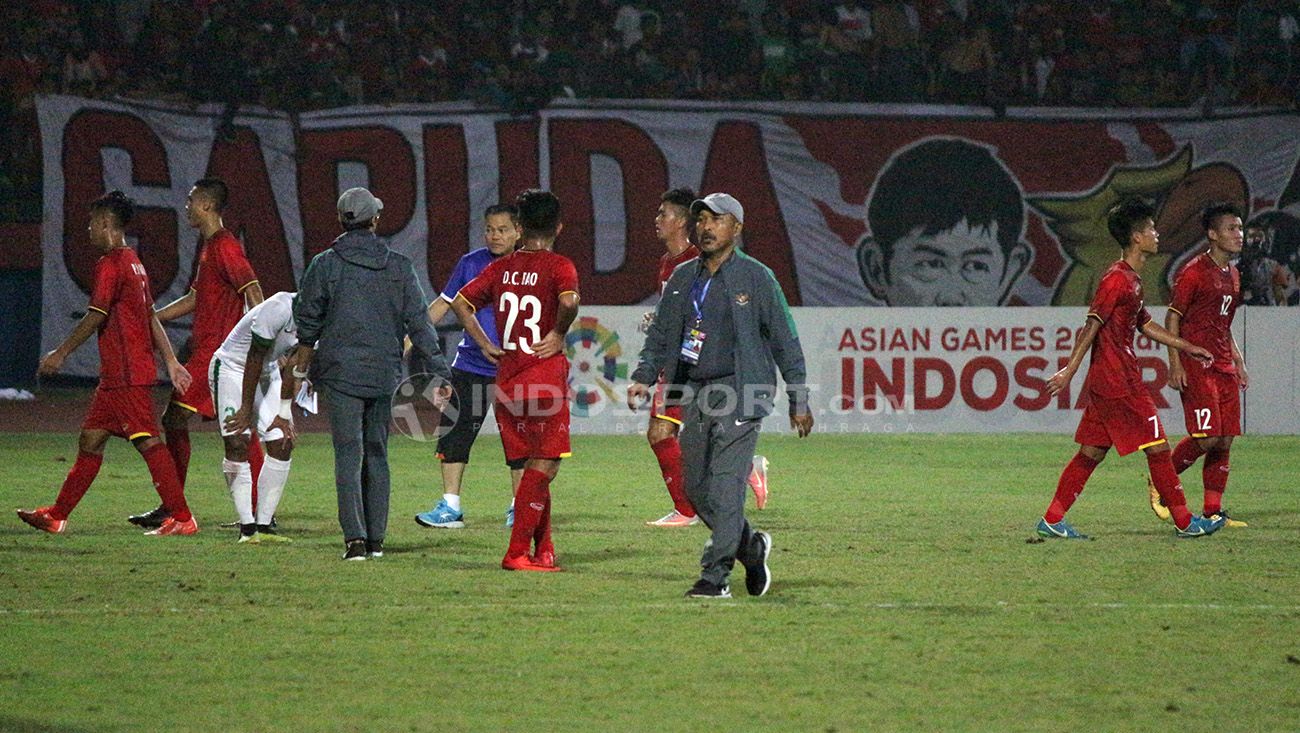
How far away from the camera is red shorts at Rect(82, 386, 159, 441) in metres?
10.4

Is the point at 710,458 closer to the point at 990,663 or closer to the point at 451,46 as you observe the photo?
the point at 990,663

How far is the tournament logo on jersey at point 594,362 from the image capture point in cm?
1983

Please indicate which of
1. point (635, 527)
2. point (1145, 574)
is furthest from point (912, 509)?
point (1145, 574)

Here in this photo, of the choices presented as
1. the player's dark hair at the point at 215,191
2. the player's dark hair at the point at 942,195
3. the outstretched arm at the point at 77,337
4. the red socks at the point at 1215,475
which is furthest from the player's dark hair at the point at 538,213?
the player's dark hair at the point at 942,195

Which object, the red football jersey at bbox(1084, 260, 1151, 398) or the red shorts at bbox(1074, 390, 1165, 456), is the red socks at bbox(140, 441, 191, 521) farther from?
the red football jersey at bbox(1084, 260, 1151, 398)

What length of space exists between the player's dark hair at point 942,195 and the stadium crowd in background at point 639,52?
111 centimetres

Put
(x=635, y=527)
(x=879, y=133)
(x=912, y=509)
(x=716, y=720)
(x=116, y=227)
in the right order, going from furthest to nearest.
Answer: (x=879, y=133) → (x=912, y=509) → (x=635, y=527) → (x=116, y=227) → (x=716, y=720)

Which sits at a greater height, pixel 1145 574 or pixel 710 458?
pixel 710 458

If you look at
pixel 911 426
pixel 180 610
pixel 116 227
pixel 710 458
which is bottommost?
pixel 911 426

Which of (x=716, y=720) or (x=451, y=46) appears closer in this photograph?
(x=716, y=720)

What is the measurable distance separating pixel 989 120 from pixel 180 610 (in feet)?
69.5

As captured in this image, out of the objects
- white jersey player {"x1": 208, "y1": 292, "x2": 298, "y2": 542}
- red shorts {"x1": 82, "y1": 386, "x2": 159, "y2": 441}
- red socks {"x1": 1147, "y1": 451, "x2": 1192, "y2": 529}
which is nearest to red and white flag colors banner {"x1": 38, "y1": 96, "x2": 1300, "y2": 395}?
red shorts {"x1": 82, "y1": 386, "x2": 159, "y2": 441}

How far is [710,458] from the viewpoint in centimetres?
805

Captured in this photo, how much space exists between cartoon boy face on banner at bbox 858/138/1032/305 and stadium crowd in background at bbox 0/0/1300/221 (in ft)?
3.93
